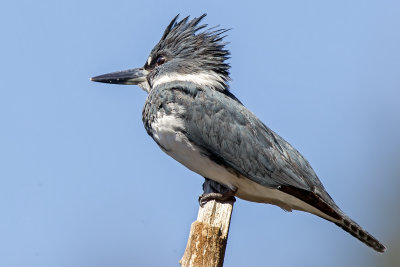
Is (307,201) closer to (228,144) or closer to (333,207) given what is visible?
(333,207)

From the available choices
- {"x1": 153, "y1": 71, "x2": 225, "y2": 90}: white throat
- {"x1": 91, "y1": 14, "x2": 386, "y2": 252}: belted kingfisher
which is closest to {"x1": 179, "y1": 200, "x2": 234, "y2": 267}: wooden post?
{"x1": 91, "y1": 14, "x2": 386, "y2": 252}: belted kingfisher

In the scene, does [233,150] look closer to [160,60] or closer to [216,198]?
[216,198]

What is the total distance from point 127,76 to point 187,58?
0.62m

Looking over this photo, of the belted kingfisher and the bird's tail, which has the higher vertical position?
the belted kingfisher

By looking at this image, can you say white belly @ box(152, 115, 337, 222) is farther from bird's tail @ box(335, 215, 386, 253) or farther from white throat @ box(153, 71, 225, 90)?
white throat @ box(153, 71, 225, 90)

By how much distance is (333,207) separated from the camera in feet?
17.0

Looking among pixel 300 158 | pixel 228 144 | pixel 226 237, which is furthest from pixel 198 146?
pixel 226 237

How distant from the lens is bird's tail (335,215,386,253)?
511 centimetres

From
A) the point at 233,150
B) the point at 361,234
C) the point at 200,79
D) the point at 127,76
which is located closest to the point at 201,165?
the point at 233,150

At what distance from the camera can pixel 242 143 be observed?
5344mm

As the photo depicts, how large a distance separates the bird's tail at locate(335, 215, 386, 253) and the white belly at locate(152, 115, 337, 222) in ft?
0.43

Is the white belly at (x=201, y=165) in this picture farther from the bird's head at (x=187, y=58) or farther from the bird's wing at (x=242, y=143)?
the bird's head at (x=187, y=58)

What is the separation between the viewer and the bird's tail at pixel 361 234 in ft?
16.8

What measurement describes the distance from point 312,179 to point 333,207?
0.88 ft
